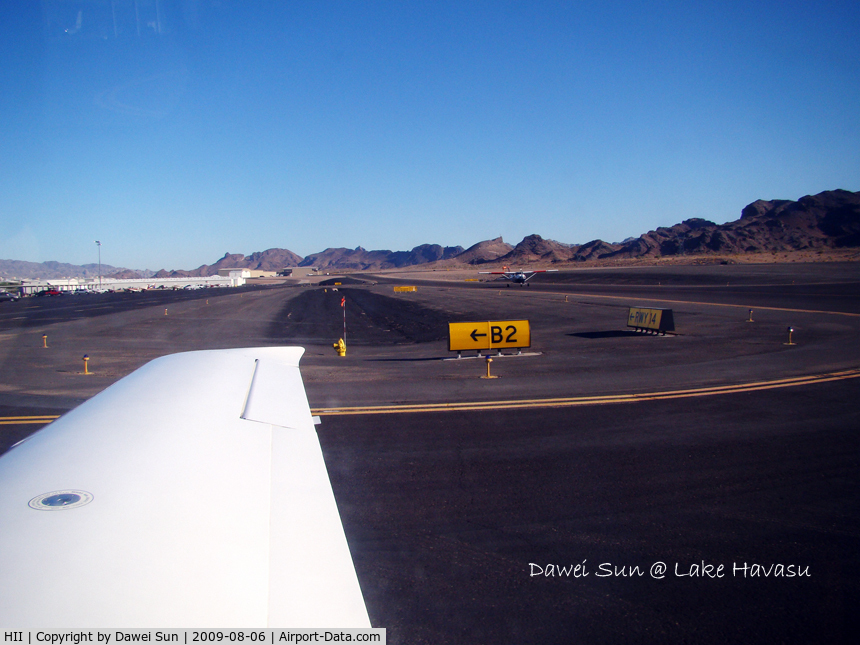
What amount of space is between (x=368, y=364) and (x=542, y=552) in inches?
488

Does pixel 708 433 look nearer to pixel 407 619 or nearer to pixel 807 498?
pixel 807 498

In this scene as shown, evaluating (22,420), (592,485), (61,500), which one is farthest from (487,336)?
(61,500)

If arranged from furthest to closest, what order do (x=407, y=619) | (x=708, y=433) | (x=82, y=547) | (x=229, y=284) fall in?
(x=229, y=284), (x=708, y=433), (x=407, y=619), (x=82, y=547)

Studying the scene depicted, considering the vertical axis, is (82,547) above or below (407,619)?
above

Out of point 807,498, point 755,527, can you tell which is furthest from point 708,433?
point 755,527

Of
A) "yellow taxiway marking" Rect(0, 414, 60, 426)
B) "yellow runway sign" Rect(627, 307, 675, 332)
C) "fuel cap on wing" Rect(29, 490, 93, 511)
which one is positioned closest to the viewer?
"fuel cap on wing" Rect(29, 490, 93, 511)

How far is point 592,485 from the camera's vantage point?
262 inches

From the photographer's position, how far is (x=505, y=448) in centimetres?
812

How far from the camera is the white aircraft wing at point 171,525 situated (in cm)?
157

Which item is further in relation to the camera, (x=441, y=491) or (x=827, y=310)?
(x=827, y=310)

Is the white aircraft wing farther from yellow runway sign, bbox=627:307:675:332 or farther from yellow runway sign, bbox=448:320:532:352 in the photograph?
yellow runway sign, bbox=627:307:675:332

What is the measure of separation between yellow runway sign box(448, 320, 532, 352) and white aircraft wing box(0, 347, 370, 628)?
1458cm

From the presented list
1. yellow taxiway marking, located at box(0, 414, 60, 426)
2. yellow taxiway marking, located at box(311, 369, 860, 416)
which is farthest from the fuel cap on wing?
yellow taxiway marking, located at box(0, 414, 60, 426)

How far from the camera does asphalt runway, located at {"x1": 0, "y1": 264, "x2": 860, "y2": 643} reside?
169 inches
